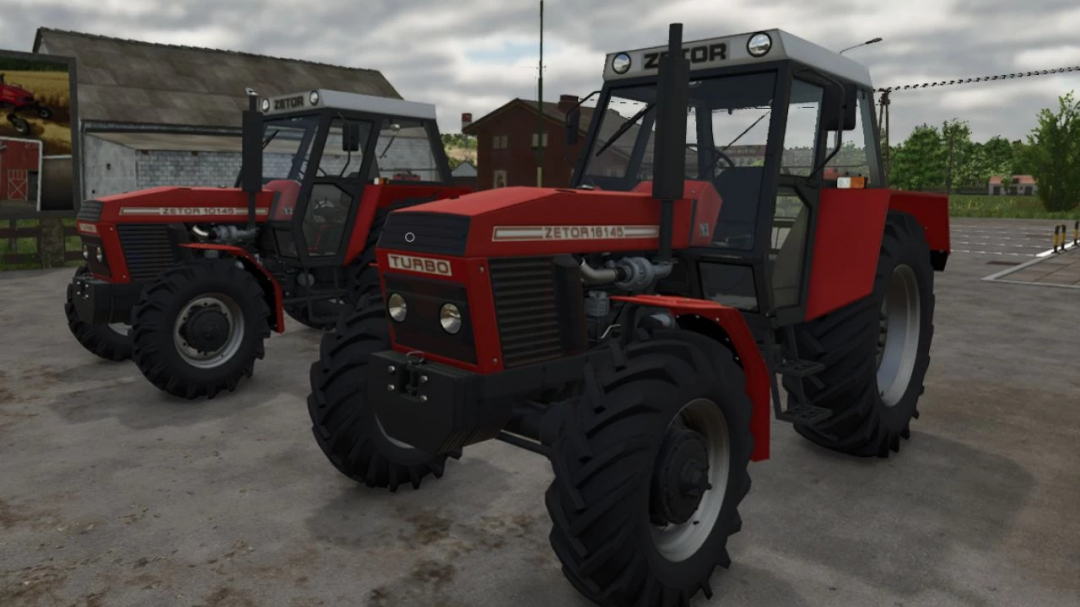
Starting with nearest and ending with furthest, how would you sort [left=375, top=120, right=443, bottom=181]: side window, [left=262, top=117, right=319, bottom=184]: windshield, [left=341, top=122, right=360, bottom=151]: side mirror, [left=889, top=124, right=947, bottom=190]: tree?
[left=341, top=122, right=360, bottom=151]: side mirror < [left=262, top=117, right=319, bottom=184]: windshield < [left=375, top=120, right=443, bottom=181]: side window < [left=889, top=124, right=947, bottom=190]: tree

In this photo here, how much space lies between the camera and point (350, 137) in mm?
6895

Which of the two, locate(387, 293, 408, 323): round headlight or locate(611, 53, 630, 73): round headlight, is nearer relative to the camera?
locate(387, 293, 408, 323): round headlight

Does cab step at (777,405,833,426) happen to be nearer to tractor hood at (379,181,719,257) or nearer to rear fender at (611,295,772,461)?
rear fender at (611,295,772,461)

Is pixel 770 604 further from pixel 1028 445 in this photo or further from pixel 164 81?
pixel 164 81

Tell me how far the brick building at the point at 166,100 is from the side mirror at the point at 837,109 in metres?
19.5

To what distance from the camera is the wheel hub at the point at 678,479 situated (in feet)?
9.93

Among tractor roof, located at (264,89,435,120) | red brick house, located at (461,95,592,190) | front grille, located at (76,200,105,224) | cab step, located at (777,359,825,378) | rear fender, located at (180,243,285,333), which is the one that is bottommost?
cab step, located at (777,359,825,378)

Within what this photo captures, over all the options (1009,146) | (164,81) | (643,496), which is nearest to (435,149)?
(643,496)

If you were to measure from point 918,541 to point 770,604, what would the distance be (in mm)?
1015

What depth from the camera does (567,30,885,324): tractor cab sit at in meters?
3.86

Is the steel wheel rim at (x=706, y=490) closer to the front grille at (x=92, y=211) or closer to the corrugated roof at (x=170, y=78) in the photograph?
the front grille at (x=92, y=211)

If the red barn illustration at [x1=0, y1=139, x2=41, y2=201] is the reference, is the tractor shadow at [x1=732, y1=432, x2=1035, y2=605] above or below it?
below

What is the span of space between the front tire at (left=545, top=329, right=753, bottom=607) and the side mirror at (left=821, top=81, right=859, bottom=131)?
4.14 ft

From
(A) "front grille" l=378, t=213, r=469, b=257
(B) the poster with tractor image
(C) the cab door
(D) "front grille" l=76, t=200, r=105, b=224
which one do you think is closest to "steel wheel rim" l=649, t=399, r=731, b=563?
(A) "front grille" l=378, t=213, r=469, b=257
